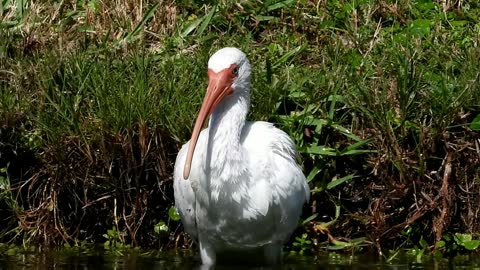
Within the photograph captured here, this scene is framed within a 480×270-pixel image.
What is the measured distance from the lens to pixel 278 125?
8648mm

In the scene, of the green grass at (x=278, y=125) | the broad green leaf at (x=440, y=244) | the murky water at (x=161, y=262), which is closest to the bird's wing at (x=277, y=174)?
the murky water at (x=161, y=262)

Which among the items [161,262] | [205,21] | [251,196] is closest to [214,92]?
[251,196]

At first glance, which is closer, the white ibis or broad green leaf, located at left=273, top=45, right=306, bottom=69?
the white ibis

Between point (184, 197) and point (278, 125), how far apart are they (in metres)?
1.38

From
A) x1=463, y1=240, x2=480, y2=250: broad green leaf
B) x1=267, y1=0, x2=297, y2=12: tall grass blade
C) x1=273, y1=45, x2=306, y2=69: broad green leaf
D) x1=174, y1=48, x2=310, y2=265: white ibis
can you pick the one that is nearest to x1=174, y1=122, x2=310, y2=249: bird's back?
x1=174, y1=48, x2=310, y2=265: white ibis

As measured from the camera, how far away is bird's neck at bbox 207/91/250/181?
7211 mm

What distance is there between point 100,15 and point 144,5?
1.26 ft

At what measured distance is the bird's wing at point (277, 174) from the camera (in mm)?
7309

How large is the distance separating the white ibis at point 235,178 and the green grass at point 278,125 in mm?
837

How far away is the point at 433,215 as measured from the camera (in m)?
8.27

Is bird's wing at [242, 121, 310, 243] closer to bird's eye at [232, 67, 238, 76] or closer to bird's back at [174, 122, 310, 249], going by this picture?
bird's back at [174, 122, 310, 249]

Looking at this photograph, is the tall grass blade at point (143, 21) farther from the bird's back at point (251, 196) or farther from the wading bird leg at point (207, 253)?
the wading bird leg at point (207, 253)

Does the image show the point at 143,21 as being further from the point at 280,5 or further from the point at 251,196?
the point at 251,196

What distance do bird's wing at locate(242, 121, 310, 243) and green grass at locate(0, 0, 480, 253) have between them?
86 centimetres
